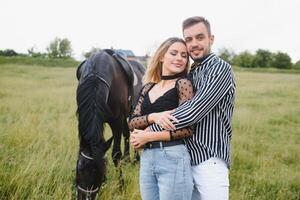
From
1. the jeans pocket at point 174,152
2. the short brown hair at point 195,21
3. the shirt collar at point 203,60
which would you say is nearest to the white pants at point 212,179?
the jeans pocket at point 174,152

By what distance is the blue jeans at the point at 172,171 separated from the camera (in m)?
2.46

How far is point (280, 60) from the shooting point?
70438mm

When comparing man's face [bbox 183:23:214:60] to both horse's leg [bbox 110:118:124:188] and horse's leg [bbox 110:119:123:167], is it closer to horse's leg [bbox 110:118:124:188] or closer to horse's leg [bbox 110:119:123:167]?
A: horse's leg [bbox 110:118:124:188]

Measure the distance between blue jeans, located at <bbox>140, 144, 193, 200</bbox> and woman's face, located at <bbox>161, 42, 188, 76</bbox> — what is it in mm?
553

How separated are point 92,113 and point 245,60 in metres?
71.1

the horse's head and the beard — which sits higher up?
the beard

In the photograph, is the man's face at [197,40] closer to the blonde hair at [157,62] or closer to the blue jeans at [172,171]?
the blonde hair at [157,62]

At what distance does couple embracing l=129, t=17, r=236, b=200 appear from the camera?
2451 millimetres

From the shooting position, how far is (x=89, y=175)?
3.46 m

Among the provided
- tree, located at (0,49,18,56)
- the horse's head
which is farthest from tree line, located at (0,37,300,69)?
the horse's head

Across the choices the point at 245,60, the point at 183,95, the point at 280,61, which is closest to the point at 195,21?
the point at 183,95

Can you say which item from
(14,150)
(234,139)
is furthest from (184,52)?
(234,139)

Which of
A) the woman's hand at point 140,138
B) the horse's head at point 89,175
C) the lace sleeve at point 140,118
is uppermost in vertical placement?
the lace sleeve at point 140,118

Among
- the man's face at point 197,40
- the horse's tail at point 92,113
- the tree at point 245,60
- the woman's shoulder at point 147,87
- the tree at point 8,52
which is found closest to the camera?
the man's face at point 197,40
